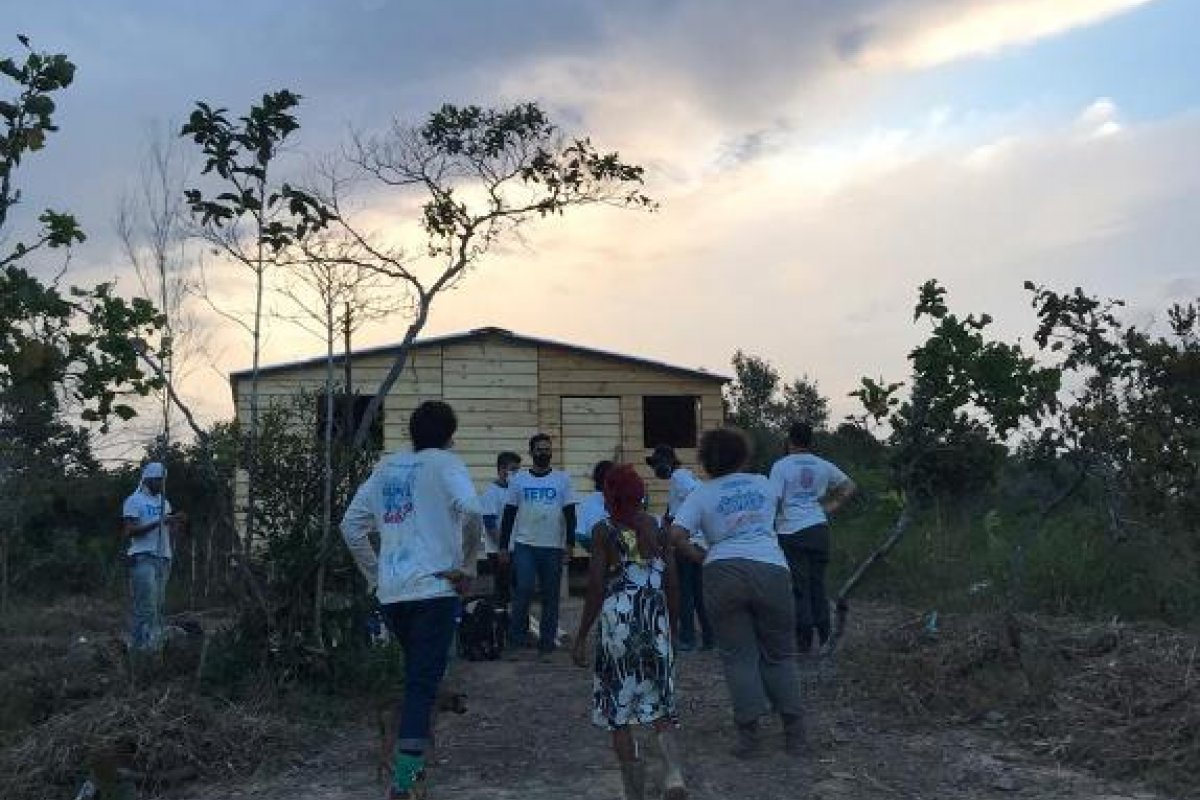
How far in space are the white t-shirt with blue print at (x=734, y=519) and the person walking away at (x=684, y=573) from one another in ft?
9.13

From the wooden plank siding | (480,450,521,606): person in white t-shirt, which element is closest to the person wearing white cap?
(480,450,521,606): person in white t-shirt

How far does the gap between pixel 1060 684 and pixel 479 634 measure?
4.09 meters

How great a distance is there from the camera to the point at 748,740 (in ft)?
19.8

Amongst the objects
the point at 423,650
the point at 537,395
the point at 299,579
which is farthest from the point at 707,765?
the point at 537,395

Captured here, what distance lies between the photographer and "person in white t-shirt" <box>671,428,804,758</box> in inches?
231

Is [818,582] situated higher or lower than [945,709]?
higher

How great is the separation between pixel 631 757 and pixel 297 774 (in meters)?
2.00

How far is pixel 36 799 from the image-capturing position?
576 centimetres

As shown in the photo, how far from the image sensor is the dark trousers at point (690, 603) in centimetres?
923

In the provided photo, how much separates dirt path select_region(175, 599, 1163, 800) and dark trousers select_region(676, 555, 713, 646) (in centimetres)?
180

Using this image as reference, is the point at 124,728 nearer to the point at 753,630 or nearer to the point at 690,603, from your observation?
the point at 753,630

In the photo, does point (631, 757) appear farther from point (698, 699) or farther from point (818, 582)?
point (818, 582)

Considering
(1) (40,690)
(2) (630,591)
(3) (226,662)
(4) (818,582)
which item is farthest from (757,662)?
(1) (40,690)

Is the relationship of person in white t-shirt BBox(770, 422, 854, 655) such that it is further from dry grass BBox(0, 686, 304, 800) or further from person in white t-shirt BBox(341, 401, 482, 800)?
dry grass BBox(0, 686, 304, 800)
